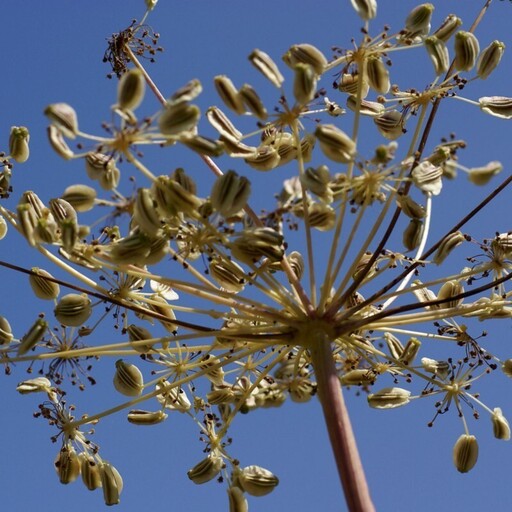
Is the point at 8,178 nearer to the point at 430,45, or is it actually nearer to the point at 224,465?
the point at 224,465

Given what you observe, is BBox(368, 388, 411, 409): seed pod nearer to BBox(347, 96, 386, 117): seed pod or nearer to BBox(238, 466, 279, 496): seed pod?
BBox(238, 466, 279, 496): seed pod

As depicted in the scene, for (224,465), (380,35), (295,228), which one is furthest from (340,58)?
(224,465)

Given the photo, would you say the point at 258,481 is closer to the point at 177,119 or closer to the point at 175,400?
the point at 175,400

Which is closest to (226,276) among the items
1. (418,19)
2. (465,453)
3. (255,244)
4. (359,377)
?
(255,244)

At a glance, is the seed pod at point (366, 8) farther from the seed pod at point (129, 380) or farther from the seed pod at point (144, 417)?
the seed pod at point (144, 417)

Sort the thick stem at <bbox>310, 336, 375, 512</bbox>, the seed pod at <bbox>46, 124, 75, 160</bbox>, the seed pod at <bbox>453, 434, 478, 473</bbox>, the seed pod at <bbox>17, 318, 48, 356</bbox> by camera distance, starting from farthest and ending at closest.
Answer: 1. the seed pod at <bbox>453, 434, 478, 473</bbox>
2. the seed pod at <bbox>17, 318, 48, 356</bbox>
3. the seed pod at <bbox>46, 124, 75, 160</bbox>
4. the thick stem at <bbox>310, 336, 375, 512</bbox>

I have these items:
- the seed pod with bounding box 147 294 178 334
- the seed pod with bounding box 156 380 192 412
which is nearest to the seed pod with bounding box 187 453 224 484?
the seed pod with bounding box 156 380 192 412

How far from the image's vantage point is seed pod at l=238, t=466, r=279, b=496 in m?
6.84

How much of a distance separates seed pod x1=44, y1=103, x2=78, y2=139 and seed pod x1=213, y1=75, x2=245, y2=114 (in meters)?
1.04

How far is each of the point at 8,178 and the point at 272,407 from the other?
2731 millimetres

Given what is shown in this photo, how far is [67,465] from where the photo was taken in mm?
7238

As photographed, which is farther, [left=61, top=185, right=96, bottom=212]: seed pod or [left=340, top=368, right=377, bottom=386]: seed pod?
[left=340, top=368, right=377, bottom=386]: seed pod

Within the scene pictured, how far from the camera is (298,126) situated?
6.61 metres

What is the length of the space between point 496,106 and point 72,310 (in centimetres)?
368
